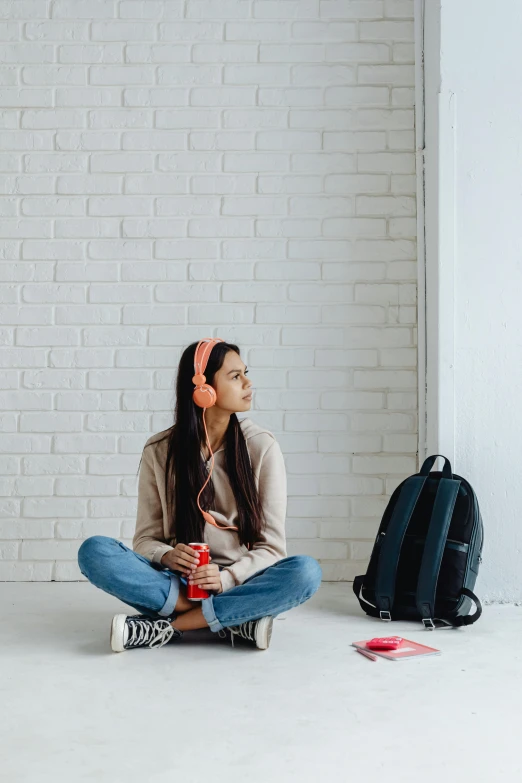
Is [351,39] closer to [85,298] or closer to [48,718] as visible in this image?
[85,298]

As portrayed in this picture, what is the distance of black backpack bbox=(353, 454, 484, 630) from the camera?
282 cm

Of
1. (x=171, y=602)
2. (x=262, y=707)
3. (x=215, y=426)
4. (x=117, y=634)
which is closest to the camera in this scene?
(x=262, y=707)

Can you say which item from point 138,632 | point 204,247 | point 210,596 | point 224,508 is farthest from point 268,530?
point 204,247

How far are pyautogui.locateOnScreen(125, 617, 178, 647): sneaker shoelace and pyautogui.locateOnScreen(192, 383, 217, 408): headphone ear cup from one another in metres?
0.69

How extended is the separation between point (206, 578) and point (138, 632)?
10.5 inches

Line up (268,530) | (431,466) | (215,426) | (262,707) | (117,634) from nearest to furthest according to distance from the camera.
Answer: (262,707) < (117,634) < (268,530) < (215,426) < (431,466)

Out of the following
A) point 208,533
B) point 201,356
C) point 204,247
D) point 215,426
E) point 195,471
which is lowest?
point 208,533

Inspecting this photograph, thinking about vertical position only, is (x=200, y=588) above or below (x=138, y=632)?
above

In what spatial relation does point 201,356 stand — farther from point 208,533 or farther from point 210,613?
point 210,613

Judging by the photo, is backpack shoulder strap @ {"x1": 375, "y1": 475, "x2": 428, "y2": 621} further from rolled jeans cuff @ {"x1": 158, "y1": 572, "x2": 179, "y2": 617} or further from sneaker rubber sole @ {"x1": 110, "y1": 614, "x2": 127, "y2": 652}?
sneaker rubber sole @ {"x1": 110, "y1": 614, "x2": 127, "y2": 652}

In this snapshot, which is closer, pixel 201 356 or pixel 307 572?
pixel 307 572

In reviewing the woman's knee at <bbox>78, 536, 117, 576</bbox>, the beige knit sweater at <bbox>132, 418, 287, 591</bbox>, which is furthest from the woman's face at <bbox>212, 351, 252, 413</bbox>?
the woman's knee at <bbox>78, 536, 117, 576</bbox>

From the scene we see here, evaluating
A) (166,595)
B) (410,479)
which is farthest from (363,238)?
(166,595)

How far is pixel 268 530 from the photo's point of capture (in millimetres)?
2713
